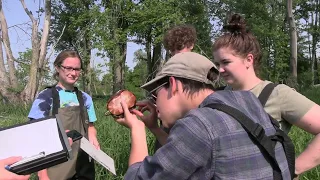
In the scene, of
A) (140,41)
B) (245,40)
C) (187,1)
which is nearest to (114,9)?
(140,41)

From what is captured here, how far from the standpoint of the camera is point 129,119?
5.26ft

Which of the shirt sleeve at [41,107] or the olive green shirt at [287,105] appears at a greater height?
the olive green shirt at [287,105]

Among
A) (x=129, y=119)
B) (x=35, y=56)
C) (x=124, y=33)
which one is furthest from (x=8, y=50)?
(x=129, y=119)

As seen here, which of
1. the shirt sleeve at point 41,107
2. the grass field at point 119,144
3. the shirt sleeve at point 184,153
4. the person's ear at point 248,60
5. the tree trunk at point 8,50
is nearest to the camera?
the shirt sleeve at point 184,153

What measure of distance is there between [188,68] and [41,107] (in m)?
1.90

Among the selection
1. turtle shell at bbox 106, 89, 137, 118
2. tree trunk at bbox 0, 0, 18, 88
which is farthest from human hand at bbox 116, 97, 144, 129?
tree trunk at bbox 0, 0, 18, 88

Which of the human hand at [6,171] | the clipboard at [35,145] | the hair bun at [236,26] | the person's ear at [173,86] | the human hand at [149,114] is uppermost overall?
the hair bun at [236,26]

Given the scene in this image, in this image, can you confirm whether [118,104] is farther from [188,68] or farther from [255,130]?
[255,130]

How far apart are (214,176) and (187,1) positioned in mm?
22544

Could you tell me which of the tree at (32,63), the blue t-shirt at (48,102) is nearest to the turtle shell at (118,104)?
the blue t-shirt at (48,102)

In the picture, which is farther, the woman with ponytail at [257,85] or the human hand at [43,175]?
the human hand at [43,175]

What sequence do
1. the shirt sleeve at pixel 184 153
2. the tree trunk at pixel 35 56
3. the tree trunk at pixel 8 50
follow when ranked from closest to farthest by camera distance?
the shirt sleeve at pixel 184 153 → the tree trunk at pixel 35 56 → the tree trunk at pixel 8 50

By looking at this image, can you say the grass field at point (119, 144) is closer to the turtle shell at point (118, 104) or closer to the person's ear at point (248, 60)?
the person's ear at point (248, 60)

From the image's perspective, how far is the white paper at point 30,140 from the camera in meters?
1.60
